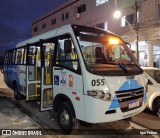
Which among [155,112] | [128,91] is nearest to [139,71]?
[128,91]

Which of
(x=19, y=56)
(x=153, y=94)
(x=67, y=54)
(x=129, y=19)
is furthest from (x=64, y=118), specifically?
(x=129, y=19)

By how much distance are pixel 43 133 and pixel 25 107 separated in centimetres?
318

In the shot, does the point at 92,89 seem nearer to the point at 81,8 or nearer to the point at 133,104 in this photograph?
the point at 133,104

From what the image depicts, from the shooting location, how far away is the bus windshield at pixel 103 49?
538cm

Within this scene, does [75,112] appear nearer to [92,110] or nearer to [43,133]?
[92,110]

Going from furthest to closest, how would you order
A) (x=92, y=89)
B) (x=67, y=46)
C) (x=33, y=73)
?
(x=33, y=73) → (x=67, y=46) → (x=92, y=89)

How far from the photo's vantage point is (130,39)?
70.0ft

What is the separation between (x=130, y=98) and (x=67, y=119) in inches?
64.3

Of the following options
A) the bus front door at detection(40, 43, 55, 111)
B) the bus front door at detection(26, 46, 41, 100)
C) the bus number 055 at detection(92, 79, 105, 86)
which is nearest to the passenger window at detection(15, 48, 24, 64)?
the bus front door at detection(26, 46, 41, 100)

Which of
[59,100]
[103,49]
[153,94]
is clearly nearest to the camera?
[59,100]

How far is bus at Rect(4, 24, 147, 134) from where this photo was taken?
15.5ft

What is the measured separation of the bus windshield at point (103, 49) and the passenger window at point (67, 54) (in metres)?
0.23

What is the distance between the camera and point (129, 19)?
21500mm

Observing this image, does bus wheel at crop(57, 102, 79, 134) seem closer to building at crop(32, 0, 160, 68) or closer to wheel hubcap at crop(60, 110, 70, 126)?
wheel hubcap at crop(60, 110, 70, 126)
